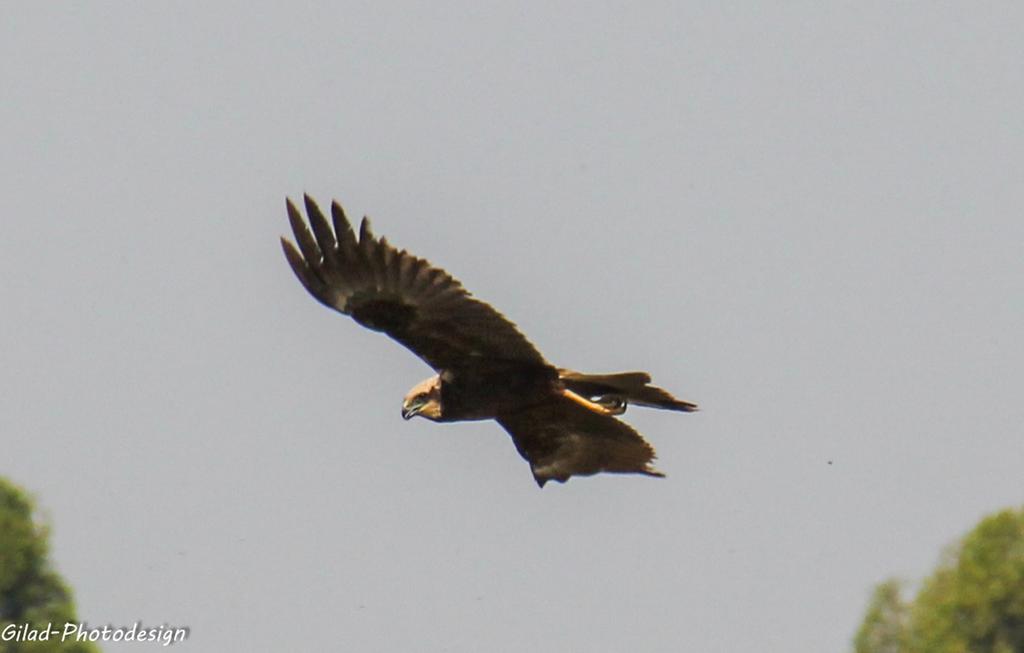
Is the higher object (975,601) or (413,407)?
(975,601)

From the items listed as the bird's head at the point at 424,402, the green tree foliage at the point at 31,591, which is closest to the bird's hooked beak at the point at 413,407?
the bird's head at the point at 424,402

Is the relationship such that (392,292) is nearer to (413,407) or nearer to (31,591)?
(413,407)

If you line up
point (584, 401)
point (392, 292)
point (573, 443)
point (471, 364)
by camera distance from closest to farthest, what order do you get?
point (392, 292) < point (471, 364) < point (584, 401) < point (573, 443)

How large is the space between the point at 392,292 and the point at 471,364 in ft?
2.05

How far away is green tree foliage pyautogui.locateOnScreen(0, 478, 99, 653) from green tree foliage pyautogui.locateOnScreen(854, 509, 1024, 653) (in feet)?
36.2

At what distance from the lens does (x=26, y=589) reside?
26.0 m

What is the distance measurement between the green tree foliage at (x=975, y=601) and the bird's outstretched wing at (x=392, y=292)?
62.9ft

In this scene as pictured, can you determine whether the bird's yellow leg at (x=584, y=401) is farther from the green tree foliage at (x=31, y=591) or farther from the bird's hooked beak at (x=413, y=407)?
the green tree foliage at (x=31, y=591)

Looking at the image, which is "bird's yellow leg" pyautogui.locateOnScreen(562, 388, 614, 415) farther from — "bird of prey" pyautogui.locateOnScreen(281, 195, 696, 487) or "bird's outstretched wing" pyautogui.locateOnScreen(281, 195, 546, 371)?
"bird's outstretched wing" pyautogui.locateOnScreen(281, 195, 546, 371)

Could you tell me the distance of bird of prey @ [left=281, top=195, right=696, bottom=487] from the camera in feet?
37.7

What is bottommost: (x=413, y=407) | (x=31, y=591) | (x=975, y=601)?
(x=413, y=407)

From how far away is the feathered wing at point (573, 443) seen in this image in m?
12.5

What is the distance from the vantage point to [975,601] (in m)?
30.0

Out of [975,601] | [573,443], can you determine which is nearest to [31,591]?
[975,601]
